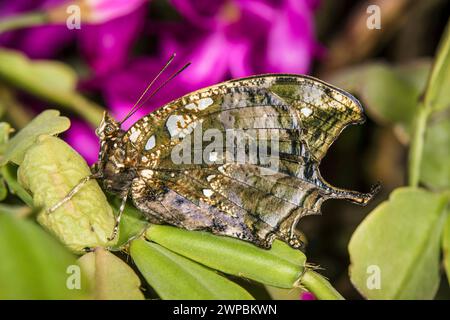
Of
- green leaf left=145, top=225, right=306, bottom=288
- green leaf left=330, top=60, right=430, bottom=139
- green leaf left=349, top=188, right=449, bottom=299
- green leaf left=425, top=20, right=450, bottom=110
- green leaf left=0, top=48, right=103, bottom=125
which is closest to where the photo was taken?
green leaf left=145, top=225, right=306, bottom=288

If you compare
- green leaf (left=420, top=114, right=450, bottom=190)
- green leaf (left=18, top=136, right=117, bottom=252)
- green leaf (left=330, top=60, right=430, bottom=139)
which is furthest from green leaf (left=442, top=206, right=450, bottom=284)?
green leaf (left=18, top=136, right=117, bottom=252)

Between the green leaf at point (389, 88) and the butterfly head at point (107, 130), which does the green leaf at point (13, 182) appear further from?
the green leaf at point (389, 88)

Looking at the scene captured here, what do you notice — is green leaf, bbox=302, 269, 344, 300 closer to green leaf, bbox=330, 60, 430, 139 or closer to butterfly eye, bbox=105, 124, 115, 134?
butterfly eye, bbox=105, 124, 115, 134

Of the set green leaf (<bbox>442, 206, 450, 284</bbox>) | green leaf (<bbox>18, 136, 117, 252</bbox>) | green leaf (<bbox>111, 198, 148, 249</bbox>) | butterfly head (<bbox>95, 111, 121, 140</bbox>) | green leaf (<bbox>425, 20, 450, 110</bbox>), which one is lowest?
green leaf (<bbox>442, 206, 450, 284</bbox>)

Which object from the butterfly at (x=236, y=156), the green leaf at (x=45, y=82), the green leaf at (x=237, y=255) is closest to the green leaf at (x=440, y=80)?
the butterfly at (x=236, y=156)

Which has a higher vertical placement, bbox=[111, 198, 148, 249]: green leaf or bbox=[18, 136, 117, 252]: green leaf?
bbox=[18, 136, 117, 252]: green leaf

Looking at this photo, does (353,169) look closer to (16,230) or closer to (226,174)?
(226,174)
